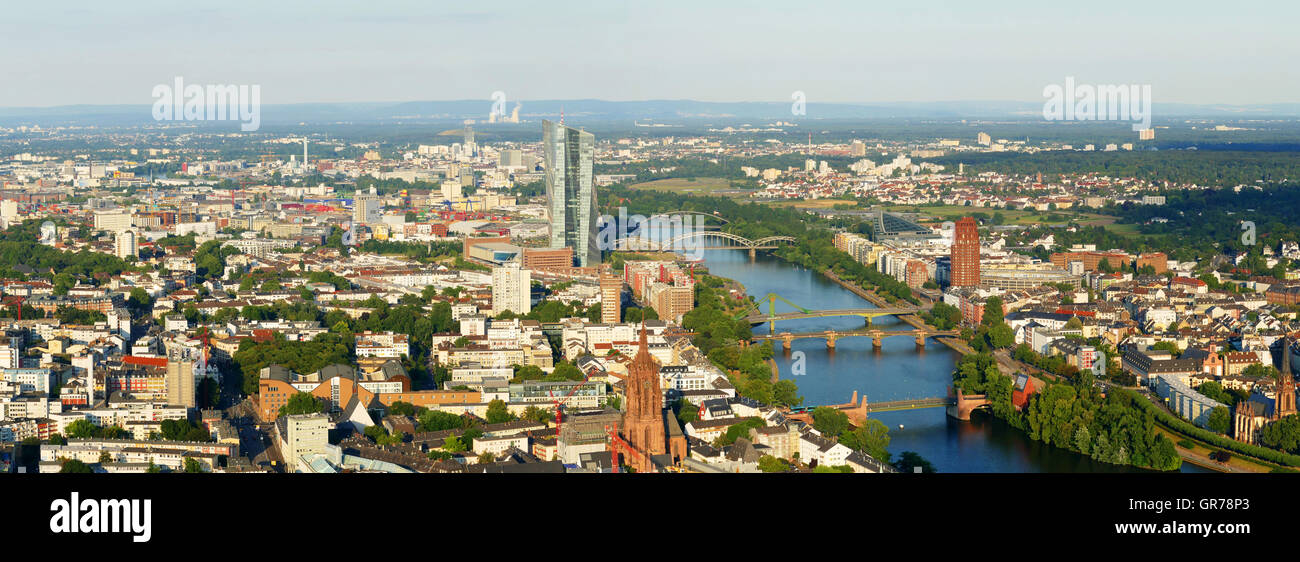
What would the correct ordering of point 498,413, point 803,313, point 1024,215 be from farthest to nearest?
point 1024,215 → point 803,313 → point 498,413

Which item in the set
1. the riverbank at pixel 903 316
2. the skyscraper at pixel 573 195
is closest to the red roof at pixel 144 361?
the riverbank at pixel 903 316

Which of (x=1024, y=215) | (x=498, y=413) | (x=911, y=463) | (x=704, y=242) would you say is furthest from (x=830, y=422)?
(x=1024, y=215)

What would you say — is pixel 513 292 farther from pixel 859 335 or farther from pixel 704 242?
pixel 704 242

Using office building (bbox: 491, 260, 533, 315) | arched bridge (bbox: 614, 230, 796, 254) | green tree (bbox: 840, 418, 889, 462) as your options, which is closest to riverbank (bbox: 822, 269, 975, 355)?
arched bridge (bbox: 614, 230, 796, 254)
